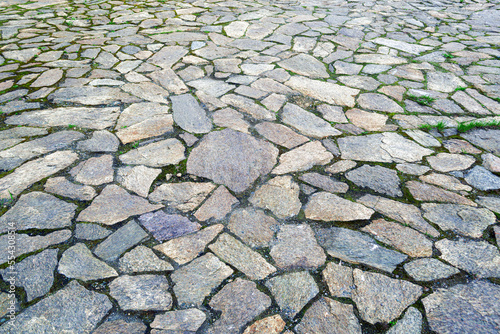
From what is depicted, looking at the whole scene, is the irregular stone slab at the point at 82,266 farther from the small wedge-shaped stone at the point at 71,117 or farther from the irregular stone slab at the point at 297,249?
the small wedge-shaped stone at the point at 71,117

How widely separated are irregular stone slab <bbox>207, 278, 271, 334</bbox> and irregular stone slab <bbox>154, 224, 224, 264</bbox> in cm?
Answer: 29

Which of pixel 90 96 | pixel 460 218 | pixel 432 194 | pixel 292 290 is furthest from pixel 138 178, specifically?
pixel 460 218

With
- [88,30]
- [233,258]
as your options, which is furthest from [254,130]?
[88,30]

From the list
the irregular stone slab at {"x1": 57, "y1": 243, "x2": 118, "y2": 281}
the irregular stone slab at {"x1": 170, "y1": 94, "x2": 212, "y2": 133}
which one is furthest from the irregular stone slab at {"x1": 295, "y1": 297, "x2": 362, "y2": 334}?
the irregular stone slab at {"x1": 170, "y1": 94, "x2": 212, "y2": 133}

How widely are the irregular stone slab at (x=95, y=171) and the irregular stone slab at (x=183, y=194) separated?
0.39m

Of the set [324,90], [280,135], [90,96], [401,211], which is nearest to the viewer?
[401,211]

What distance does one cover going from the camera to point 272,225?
201 cm

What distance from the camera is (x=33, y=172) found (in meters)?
2.30

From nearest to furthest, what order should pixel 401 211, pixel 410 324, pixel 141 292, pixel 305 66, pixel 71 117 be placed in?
1. pixel 410 324
2. pixel 141 292
3. pixel 401 211
4. pixel 71 117
5. pixel 305 66

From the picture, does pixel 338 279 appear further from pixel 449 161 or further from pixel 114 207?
pixel 449 161

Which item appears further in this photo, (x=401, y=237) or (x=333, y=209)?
(x=333, y=209)

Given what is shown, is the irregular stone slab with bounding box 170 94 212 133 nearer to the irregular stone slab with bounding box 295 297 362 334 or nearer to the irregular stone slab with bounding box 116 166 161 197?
the irregular stone slab with bounding box 116 166 161 197

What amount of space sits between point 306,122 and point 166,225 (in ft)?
5.32

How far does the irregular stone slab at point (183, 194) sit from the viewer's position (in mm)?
2135
